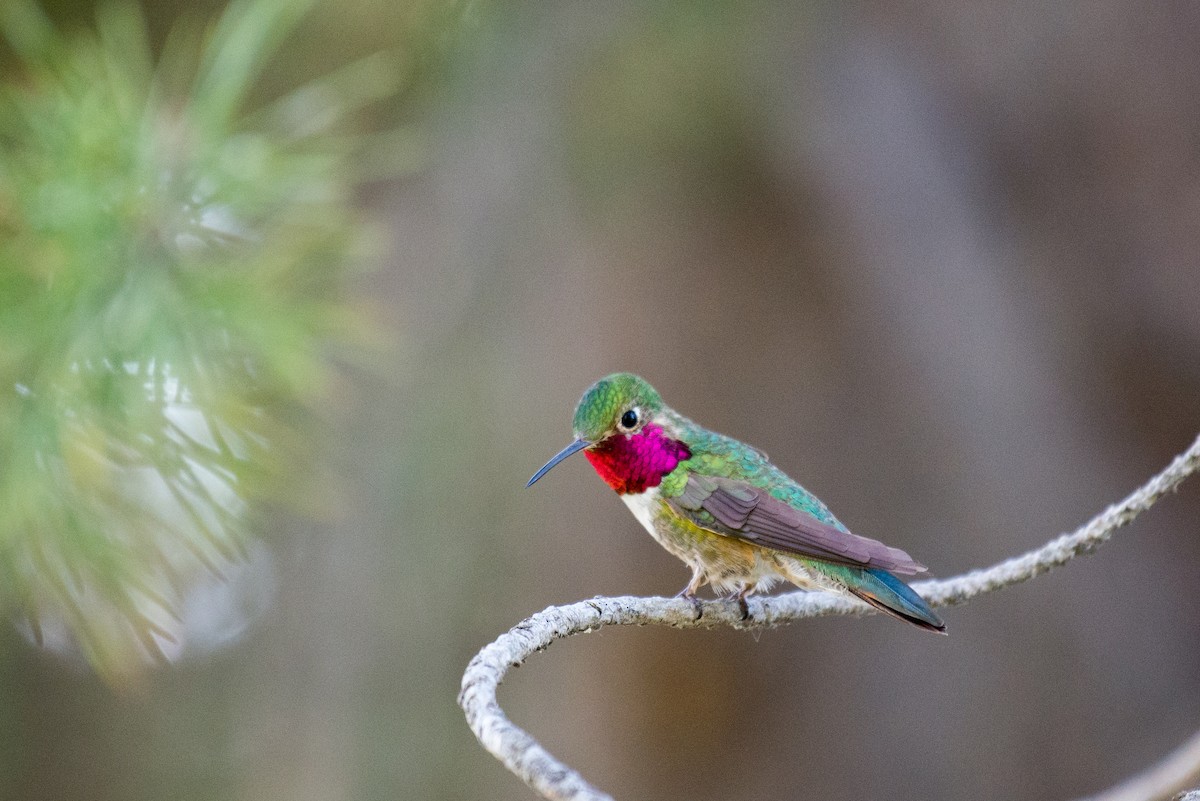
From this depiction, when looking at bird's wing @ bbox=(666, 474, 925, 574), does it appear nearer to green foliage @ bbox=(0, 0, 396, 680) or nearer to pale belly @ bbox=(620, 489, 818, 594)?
pale belly @ bbox=(620, 489, 818, 594)

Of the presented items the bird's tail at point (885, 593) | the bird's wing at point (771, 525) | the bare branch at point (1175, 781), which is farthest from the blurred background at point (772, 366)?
the bare branch at point (1175, 781)

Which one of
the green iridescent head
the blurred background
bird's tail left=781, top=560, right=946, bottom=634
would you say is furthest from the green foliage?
the blurred background

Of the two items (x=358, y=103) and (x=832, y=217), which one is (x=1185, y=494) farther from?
(x=358, y=103)

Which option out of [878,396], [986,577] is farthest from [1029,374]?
[986,577]

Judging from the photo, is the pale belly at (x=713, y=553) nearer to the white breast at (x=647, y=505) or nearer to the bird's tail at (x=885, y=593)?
the white breast at (x=647, y=505)

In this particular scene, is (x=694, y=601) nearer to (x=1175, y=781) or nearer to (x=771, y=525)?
(x=771, y=525)
